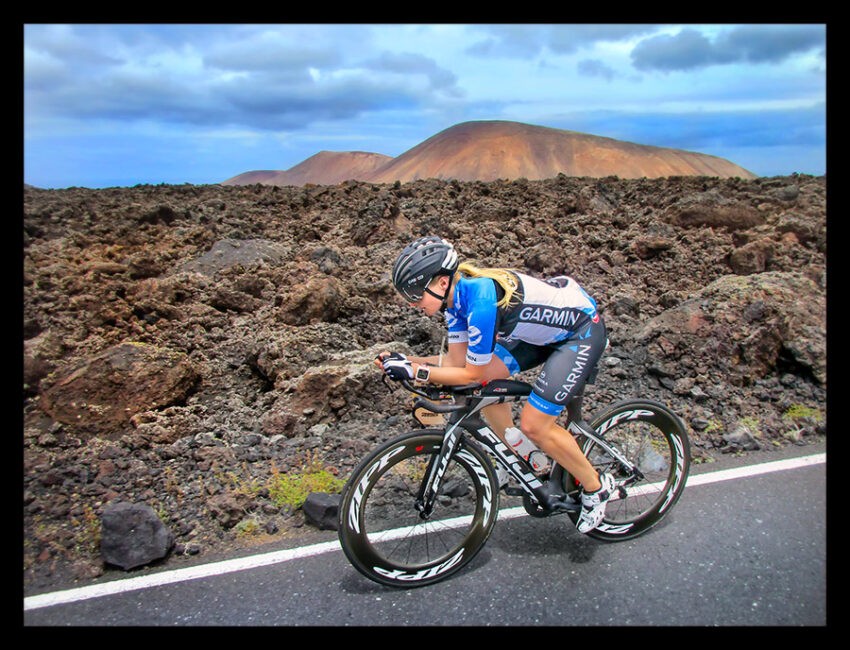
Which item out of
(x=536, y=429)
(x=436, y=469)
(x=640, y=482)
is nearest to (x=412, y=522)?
(x=436, y=469)

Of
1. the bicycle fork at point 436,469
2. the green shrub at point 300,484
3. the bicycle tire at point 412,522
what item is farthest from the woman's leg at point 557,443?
A: the green shrub at point 300,484

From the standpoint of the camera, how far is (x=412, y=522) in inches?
161

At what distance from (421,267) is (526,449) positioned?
1.33 metres

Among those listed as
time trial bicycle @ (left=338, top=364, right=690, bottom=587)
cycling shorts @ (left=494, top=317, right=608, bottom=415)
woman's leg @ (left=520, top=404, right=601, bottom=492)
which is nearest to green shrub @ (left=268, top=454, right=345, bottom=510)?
time trial bicycle @ (left=338, top=364, right=690, bottom=587)

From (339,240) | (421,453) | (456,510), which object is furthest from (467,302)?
(339,240)

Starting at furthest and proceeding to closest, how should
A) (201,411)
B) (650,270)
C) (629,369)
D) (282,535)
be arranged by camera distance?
(650,270)
(629,369)
(201,411)
(282,535)

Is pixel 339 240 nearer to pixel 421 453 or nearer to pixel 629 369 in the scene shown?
pixel 629 369

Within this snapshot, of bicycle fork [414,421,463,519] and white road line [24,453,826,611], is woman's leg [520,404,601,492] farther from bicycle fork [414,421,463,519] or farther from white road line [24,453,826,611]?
white road line [24,453,826,611]

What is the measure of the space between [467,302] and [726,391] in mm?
3792

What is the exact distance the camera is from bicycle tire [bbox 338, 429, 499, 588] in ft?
10.9

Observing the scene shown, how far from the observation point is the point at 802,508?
419cm

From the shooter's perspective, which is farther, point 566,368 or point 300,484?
point 300,484

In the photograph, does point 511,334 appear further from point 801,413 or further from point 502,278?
point 801,413
